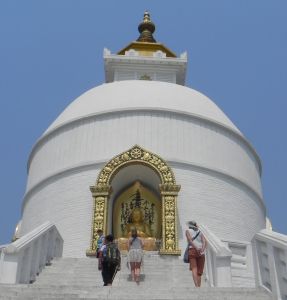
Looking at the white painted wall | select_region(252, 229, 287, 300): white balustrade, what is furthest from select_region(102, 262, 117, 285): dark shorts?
the white painted wall

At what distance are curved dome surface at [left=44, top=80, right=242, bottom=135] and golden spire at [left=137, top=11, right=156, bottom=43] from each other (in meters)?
8.03

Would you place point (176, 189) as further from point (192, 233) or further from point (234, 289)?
point (234, 289)

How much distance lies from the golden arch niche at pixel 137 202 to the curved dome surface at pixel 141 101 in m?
2.55

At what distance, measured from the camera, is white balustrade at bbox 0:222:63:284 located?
322 inches

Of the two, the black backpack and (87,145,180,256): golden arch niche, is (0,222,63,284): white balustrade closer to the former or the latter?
the black backpack

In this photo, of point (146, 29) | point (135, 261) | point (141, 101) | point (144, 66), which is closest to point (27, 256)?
point (135, 261)

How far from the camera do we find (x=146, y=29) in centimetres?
2697

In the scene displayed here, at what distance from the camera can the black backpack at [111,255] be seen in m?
7.91

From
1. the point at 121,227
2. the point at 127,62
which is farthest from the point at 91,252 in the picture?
the point at 127,62


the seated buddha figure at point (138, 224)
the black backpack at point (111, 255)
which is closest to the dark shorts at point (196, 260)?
the black backpack at point (111, 255)

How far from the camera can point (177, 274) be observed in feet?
30.5

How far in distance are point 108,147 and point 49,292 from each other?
30.7 feet

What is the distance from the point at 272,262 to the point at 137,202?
26.9 feet

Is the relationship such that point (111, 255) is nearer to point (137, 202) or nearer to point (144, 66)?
point (137, 202)
